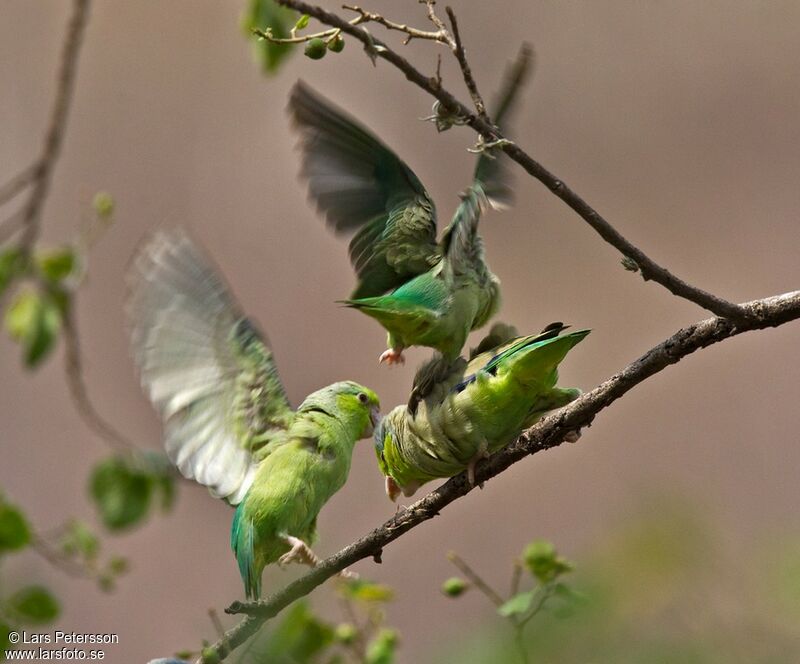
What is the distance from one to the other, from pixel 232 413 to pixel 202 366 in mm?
175

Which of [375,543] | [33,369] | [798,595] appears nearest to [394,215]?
[375,543]

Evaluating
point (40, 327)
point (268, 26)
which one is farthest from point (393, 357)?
point (40, 327)

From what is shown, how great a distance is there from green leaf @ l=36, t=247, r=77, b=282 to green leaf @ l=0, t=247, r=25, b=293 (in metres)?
0.10

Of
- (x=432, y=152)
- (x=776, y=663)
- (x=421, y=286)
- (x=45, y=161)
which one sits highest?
(x=432, y=152)

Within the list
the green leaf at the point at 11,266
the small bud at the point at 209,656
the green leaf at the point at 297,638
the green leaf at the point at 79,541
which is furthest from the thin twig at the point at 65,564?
the green leaf at the point at 11,266

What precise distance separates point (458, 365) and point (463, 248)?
33 cm

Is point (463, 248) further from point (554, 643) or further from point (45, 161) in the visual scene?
point (45, 161)

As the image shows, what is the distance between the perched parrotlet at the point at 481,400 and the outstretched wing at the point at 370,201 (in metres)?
0.29

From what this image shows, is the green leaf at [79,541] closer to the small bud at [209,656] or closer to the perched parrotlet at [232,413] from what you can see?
the small bud at [209,656]

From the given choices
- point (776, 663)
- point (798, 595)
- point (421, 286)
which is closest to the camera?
point (776, 663)

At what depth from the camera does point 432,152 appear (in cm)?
609

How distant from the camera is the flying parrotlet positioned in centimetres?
275

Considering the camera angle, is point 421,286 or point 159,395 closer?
point 421,286

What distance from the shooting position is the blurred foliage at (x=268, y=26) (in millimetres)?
1107
